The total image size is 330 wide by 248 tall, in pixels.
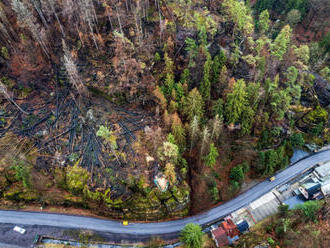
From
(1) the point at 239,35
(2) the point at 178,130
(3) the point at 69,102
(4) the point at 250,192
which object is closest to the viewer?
(2) the point at 178,130

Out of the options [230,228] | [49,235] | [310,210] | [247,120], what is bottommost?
[310,210]

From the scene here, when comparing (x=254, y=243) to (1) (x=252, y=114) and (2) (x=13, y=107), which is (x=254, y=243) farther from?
(2) (x=13, y=107)

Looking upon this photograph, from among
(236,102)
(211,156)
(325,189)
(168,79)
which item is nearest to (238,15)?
(236,102)

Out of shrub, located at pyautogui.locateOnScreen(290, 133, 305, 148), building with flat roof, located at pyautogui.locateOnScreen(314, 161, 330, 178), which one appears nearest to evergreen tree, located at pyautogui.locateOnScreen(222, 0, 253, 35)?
shrub, located at pyautogui.locateOnScreen(290, 133, 305, 148)

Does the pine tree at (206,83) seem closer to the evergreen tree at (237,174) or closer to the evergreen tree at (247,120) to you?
the evergreen tree at (247,120)

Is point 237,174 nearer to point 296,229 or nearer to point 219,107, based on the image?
point 296,229

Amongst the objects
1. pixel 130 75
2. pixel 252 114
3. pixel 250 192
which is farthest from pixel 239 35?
pixel 250 192
